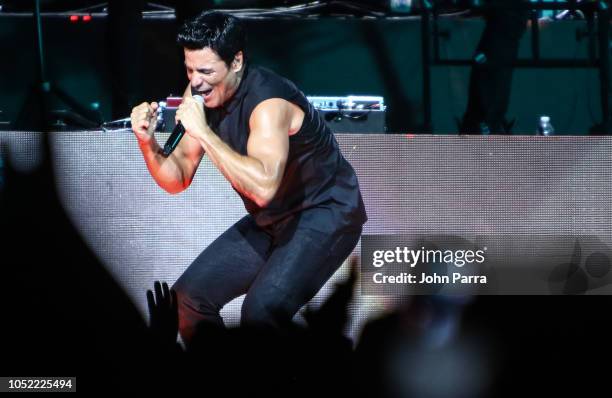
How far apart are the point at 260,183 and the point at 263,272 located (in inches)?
16.5

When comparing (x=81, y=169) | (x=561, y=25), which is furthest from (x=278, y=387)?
(x=561, y=25)

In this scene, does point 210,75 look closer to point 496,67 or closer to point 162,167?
point 162,167

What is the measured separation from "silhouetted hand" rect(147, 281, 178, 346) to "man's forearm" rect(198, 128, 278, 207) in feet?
3.00

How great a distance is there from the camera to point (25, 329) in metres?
3.81

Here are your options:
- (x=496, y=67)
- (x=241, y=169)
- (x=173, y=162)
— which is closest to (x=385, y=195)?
(x=173, y=162)

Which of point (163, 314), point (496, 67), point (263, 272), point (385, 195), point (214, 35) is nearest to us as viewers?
point (214, 35)

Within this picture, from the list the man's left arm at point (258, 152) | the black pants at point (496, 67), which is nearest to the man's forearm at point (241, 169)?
the man's left arm at point (258, 152)

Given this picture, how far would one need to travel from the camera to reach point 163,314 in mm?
3781

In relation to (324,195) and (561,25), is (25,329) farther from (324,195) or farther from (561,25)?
(561,25)

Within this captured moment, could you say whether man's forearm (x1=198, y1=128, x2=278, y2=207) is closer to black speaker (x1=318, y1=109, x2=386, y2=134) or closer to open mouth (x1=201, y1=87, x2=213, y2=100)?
open mouth (x1=201, y1=87, x2=213, y2=100)

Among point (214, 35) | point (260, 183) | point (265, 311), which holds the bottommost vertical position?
point (265, 311)

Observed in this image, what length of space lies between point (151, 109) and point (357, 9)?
3309 millimetres

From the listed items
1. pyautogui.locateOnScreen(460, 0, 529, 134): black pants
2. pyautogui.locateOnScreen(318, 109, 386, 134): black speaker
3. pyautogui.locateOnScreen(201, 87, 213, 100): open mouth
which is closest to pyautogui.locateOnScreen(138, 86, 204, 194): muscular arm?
pyautogui.locateOnScreen(201, 87, 213, 100): open mouth

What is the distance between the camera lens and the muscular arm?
10.8 ft
